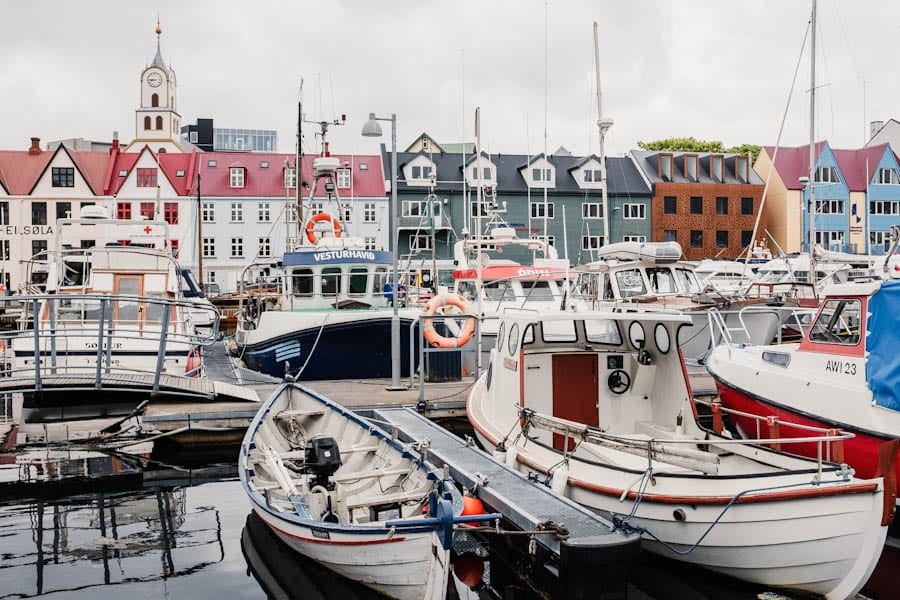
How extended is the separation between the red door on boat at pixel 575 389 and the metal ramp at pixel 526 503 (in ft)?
3.93

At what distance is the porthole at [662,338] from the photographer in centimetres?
1044

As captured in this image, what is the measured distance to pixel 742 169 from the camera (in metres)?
56.2

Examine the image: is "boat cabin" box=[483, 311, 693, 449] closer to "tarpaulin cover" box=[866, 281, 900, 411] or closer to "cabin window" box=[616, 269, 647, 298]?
"tarpaulin cover" box=[866, 281, 900, 411]

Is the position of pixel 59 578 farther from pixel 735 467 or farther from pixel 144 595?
pixel 735 467

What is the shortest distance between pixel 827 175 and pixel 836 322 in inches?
1984

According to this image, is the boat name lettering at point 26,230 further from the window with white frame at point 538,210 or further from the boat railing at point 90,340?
the boat railing at point 90,340

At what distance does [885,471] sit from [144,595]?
22.0ft

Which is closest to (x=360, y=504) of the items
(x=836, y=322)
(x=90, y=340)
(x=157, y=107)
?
(x=836, y=322)

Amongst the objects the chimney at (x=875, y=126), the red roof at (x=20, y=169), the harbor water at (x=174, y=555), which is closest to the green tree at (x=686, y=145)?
the chimney at (x=875, y=126)

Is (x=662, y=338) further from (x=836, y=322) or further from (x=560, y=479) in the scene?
(x=560, y=479)

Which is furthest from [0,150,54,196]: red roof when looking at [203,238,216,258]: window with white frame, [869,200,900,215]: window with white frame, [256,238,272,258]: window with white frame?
[869,200,900,215]: window with white frame

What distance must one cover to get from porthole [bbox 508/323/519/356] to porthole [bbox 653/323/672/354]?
1739mm

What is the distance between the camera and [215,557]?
917 cm

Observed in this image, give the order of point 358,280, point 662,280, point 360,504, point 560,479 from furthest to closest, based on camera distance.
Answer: point 358,280 < point 662,280 < point 560,479 < point 360,504
